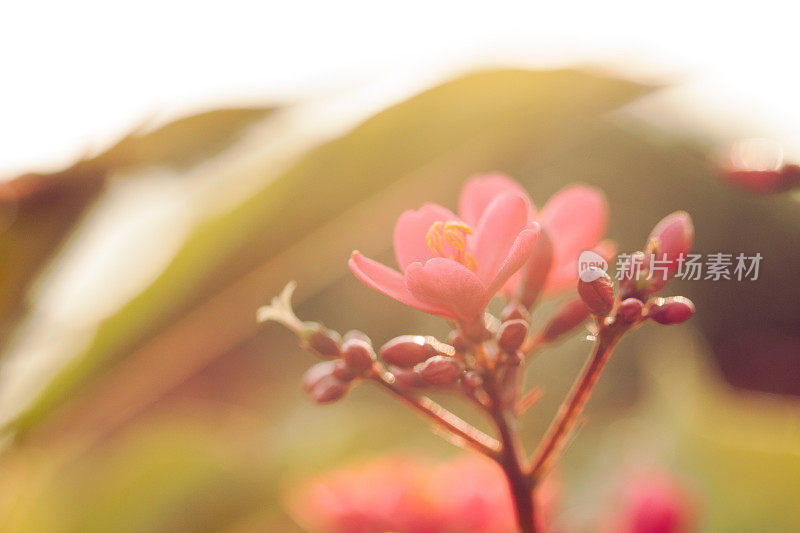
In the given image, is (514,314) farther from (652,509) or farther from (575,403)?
(652,509)

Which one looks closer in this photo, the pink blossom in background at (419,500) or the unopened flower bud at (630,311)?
the unopened flower bud at (630,311)

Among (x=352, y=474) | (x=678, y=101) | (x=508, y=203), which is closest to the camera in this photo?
(x=508, y=203)

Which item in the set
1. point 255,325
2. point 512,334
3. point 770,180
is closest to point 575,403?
point 512,334

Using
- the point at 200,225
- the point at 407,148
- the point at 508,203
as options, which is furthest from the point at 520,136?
the point at 508,203

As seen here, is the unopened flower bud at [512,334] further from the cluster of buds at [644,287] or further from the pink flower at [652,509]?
the pink flower at [652,509]

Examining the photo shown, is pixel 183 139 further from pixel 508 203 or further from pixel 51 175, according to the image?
pixel 508 203

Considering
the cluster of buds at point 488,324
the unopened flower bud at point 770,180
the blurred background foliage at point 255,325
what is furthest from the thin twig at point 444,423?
the blurred background foliage at point 255,325
